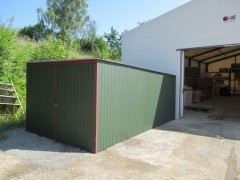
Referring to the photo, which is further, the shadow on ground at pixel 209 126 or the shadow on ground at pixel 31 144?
the shadow on ground at pixel 209 126

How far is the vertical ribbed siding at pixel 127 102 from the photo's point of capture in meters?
5.85

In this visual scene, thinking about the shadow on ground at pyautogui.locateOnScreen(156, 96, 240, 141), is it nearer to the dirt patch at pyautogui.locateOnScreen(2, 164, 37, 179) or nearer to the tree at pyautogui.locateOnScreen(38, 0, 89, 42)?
the dirt patch at pyautogui.locateOnScreen(2, 164, 37, 179)

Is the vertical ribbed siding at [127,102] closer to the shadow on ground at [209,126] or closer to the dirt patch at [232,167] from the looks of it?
the shadow on ground at [209,126]

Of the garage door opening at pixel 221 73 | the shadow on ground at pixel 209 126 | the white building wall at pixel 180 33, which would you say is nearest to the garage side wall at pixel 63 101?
the shadow on ground at pixel 209 126

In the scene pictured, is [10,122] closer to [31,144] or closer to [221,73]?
[31,144]

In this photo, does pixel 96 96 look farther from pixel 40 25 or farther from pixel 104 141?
pixel 40 25

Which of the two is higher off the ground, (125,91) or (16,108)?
(125,91)

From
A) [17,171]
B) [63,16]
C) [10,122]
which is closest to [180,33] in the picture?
[10,122]

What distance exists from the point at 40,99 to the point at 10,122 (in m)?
2.10

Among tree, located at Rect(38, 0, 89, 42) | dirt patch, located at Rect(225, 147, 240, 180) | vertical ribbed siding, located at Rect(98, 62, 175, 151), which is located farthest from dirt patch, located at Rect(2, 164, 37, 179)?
tree, located at Rect(38, 0, 89, 42)

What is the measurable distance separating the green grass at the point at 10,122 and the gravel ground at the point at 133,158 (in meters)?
0.35

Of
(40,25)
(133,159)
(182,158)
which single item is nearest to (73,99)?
(133,159)

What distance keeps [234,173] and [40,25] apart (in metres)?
29.5

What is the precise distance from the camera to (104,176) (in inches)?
174
